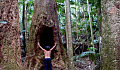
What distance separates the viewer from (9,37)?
1969 mm

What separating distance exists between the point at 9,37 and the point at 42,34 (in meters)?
4.87

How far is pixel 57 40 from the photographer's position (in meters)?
6.80

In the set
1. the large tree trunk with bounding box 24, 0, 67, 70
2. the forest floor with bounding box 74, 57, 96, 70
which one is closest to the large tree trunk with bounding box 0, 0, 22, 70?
the large tree trunk with bounding box 24, 0, 67, 70

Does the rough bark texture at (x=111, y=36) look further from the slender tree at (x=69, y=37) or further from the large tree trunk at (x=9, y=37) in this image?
the slender tree at (x=69, y=37)

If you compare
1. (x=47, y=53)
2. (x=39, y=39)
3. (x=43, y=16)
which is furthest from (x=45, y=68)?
(x=43, y=16)

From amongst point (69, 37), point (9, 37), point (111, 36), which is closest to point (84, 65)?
point (69, 37)

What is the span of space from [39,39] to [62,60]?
65.1 inches

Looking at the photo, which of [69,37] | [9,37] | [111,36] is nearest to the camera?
[9,37]

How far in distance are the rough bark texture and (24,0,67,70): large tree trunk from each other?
3.59 m

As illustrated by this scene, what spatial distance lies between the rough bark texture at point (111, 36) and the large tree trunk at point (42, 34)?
11.8 feet

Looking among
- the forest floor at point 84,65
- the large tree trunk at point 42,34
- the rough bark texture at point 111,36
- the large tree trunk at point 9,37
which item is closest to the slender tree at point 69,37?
the large tree trunk at point 42,34

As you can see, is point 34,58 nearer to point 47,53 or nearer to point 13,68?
point 47,53

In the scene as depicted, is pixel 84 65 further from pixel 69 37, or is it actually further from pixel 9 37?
pixel 9 37

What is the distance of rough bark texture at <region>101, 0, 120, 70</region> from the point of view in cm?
307
